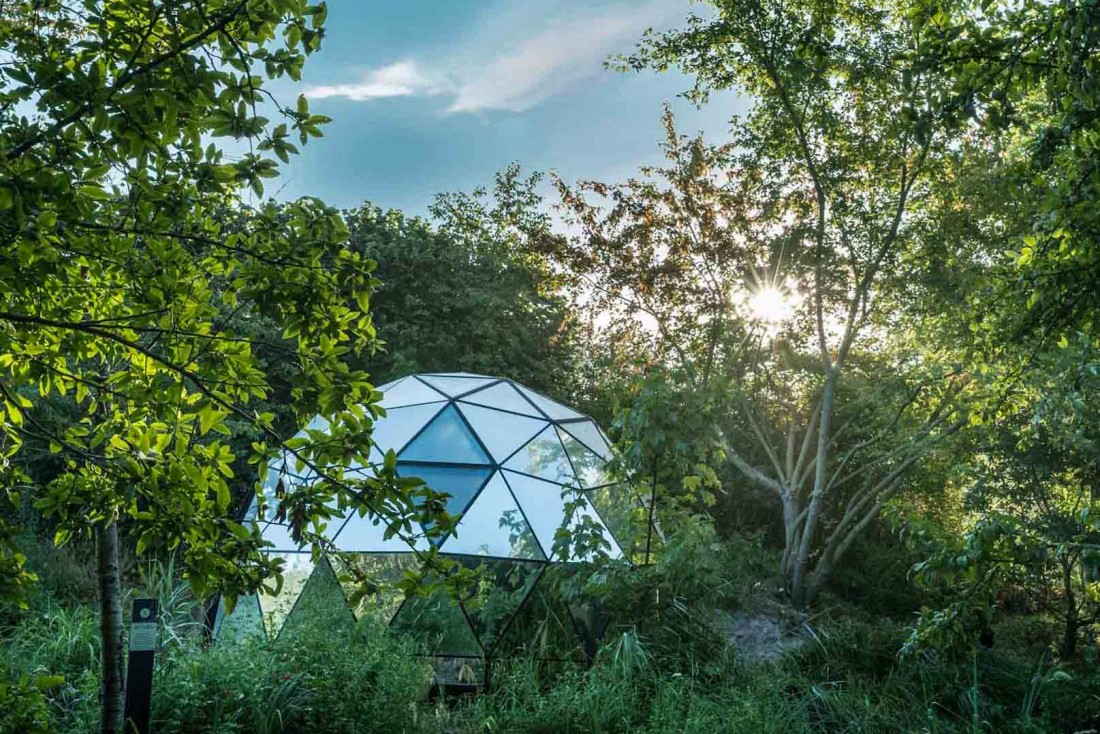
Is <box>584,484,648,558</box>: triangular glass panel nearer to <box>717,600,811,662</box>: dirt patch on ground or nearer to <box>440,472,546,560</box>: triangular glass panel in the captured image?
<box>440,472,546,560</box>: triangular glass panel

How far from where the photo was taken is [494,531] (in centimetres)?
795

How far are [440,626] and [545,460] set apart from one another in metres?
2.35

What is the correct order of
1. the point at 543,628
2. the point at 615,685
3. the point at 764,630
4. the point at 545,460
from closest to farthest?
1. the point at 615,685
2. the point at 543,628
3. the point at 545,460
4. the point at 764,630

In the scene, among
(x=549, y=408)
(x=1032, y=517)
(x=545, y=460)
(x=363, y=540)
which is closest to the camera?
(x=363, y=540)

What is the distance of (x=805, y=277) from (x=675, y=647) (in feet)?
19.8

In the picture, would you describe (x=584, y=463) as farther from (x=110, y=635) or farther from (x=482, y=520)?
(x=110, y=635)

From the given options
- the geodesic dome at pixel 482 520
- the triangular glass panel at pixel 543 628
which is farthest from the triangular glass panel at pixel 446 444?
the triangular glass panel at pixel 543 628

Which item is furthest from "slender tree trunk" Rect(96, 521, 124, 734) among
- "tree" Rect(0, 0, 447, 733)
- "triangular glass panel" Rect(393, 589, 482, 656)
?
"triangular glass panel" Rect(393, 589, 482, 656)

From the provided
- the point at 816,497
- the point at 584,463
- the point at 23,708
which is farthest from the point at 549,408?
the point at 23,708

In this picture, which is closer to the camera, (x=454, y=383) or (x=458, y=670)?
(x=458, y=670)

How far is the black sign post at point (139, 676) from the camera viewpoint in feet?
14.7

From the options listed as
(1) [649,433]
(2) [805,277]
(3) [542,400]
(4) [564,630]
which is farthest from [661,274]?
(4) [564,630]

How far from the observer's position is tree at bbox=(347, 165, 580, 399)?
50.4ft

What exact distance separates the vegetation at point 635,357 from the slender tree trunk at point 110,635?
0.11 feet
